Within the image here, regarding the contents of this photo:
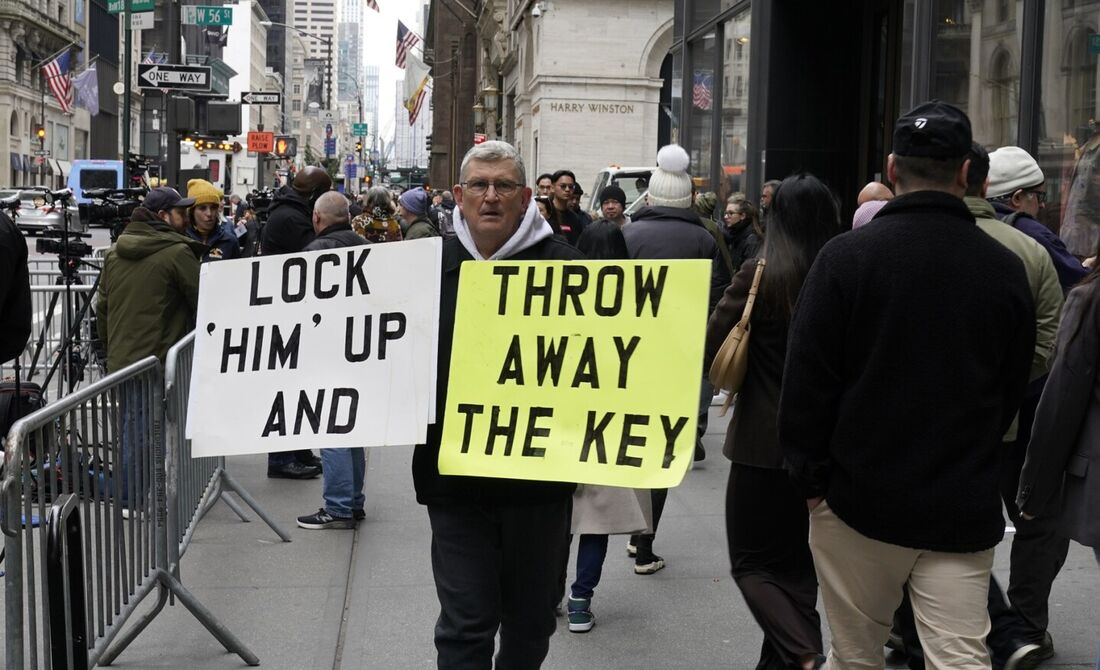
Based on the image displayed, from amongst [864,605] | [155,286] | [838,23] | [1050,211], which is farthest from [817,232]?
[838,23]

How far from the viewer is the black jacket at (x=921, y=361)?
12.1ft

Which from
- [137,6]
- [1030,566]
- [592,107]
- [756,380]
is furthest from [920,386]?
[592,107]

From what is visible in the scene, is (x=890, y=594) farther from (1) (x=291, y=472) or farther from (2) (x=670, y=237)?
(1) (x=291, y=472)

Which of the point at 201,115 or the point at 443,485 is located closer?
the point at 443,485

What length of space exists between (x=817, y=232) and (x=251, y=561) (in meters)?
4.04

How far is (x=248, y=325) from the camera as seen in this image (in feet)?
14.4

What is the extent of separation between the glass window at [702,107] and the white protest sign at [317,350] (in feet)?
50.6

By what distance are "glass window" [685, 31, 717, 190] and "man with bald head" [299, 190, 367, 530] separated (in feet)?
37.6

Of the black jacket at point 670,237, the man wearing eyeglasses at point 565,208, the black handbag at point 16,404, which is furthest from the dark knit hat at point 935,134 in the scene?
the man wearing eyeglasses at point 565,208

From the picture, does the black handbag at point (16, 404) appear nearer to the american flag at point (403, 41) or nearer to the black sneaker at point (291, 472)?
the black sneaker at point (291, 472)

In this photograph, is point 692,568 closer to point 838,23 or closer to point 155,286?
point 155,286

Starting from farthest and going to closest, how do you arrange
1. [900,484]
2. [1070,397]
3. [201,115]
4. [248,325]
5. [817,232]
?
[201,115], [817,232], [248,325], [1070,397], [900,484]

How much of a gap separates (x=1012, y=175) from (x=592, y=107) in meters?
32.6

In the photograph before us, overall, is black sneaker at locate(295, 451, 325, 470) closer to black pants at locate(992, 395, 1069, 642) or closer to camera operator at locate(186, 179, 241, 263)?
camera operator at locate(186, 179, 241, 263)
